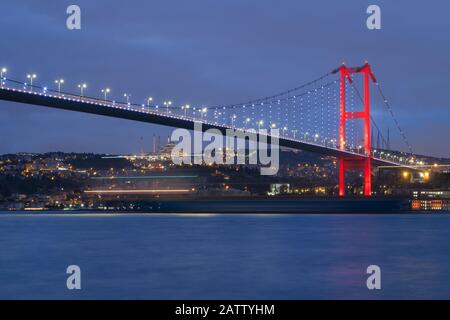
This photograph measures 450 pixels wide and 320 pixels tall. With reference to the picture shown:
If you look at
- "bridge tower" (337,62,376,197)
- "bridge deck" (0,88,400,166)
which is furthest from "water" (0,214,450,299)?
"bridge tower" (337,62,376,197)

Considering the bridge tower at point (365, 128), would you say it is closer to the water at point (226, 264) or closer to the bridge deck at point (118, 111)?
the bridge deck at point (118, 111)

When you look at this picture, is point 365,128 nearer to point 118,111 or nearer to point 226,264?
point 118,111

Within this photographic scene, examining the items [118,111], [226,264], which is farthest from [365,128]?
[226,264]

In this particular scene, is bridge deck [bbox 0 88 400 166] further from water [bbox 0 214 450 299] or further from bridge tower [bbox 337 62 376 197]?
water [bbox 0 214 450 299]

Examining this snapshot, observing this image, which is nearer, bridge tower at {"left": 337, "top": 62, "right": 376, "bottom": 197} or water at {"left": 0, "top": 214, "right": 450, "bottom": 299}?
water at {"left": 0, "top": 214, "right": 450, "bottom": 299}

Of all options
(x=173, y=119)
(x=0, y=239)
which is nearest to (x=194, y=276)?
(x=0, y=239)

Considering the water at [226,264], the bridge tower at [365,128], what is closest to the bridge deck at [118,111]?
the bridge tower at [365,128]

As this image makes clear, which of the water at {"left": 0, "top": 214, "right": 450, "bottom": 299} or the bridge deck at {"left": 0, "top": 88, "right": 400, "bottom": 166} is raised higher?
the bridge deck at {"left": 0, "top": 88, "right": 400, "bottom": 166}
